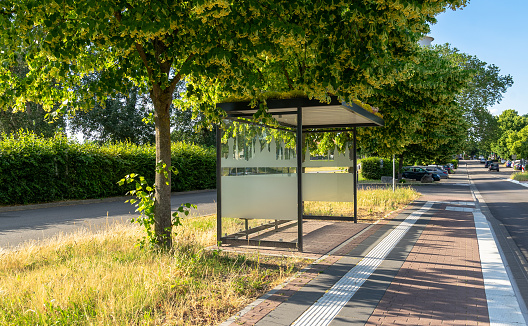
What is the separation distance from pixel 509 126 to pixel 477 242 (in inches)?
4671

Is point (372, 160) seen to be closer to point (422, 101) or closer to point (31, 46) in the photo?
point (422, 101)

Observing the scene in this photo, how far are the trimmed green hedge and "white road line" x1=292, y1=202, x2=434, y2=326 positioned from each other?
15.1 metres

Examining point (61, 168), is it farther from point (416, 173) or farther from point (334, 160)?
point (416, 173)

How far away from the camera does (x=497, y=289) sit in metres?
5.73

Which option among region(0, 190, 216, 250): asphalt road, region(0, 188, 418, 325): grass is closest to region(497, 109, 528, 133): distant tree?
region(0, 190, 216, 250): asphalt road

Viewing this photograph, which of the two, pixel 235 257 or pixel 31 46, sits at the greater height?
pixel 31 46

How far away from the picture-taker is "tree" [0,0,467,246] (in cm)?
567

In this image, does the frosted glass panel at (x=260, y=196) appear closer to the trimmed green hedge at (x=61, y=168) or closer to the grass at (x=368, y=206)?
the grass at (x=368, y=206)

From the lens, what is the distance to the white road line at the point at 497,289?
182 inches

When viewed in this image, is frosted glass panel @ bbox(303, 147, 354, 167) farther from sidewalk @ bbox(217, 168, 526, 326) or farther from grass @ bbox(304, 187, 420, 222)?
sidewalk @ bbox(217, 168, 526, 326)

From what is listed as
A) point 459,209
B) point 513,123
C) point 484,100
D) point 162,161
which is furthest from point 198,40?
point 513,123

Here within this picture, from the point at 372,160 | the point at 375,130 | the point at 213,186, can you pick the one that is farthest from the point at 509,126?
the point at 375,130

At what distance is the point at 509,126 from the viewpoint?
368 feet

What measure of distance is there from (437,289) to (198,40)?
4676mm
